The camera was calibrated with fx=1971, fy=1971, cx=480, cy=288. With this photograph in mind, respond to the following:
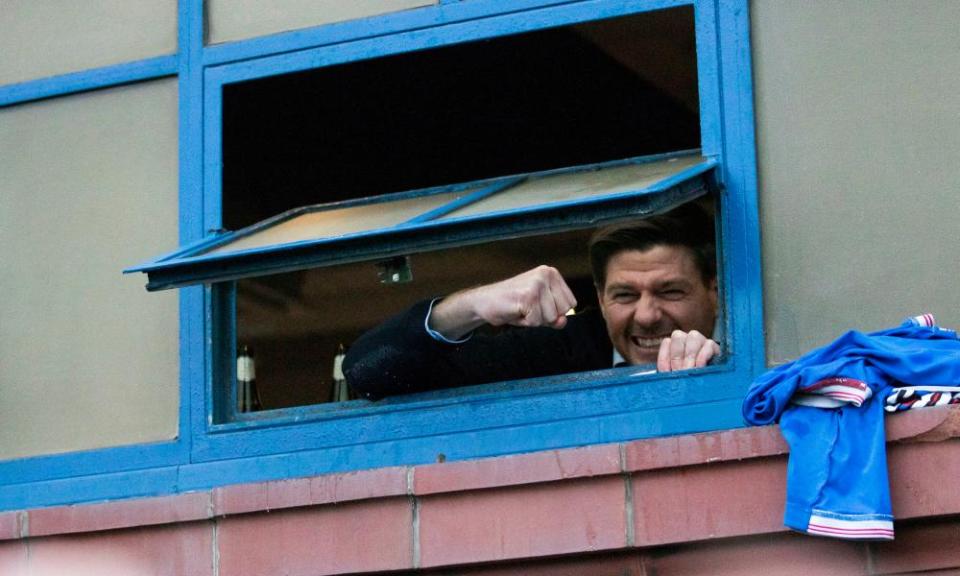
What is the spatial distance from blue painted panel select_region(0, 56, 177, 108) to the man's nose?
164 centimetres

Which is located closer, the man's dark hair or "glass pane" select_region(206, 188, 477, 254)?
"glass pane" select_region(206, 188, 477, 254)

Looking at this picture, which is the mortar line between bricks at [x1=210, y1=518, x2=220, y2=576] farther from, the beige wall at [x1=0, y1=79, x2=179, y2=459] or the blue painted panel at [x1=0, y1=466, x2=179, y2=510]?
the beige wall at [x1=0, y1=79, x2=179, y2=459]

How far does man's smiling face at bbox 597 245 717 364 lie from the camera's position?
20.4ft

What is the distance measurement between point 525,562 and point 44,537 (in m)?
1.49

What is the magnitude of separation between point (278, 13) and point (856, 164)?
74.9 inches

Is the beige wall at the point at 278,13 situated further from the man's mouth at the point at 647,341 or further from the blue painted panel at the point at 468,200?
the man's mouth at the point at 647,341

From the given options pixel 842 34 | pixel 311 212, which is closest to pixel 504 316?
pixel 311 212

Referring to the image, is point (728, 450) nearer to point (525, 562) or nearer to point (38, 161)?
point (525, 562)

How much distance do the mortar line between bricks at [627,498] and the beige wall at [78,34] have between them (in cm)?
218

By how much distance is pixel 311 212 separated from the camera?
6.14 meters

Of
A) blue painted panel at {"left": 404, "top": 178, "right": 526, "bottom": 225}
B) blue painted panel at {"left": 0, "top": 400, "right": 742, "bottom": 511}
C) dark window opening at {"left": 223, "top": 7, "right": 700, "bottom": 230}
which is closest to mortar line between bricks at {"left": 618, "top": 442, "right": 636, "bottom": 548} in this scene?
blue painted panel at {"left": 0, "top": 400, "right": 742, "bottom": 511}

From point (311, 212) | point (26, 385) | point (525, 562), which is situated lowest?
point (525, 562)

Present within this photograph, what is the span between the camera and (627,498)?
495cm

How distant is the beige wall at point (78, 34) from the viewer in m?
6.29
